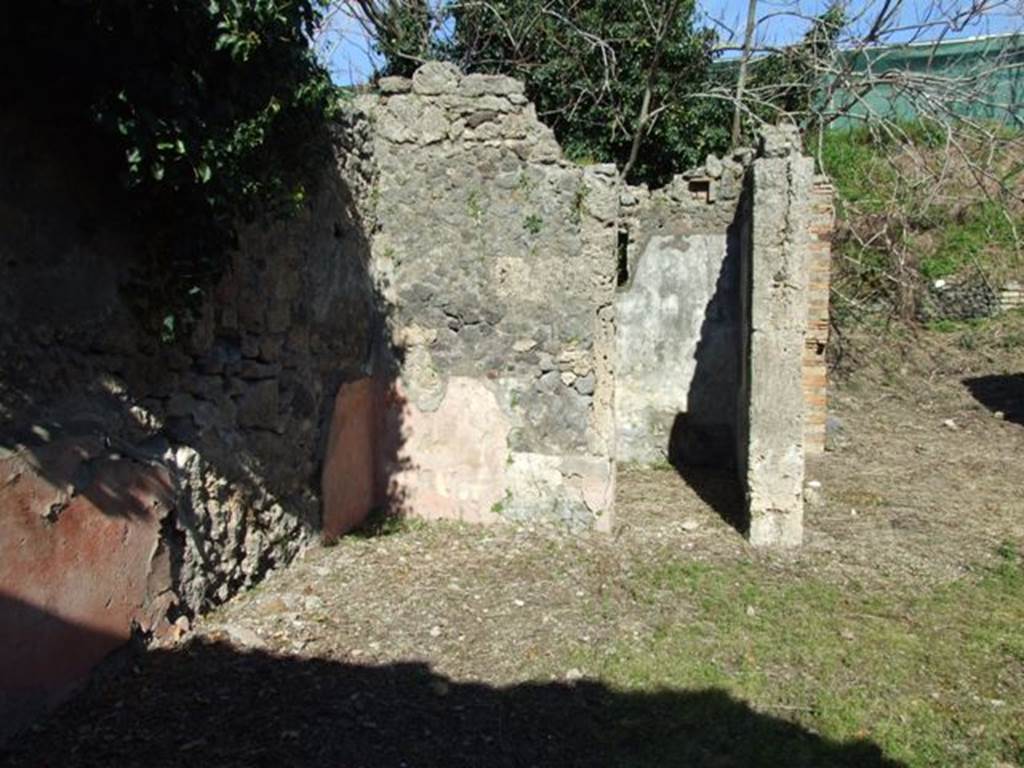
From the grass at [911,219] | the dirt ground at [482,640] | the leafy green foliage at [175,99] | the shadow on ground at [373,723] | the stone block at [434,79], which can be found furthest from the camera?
the grass at [911,219]

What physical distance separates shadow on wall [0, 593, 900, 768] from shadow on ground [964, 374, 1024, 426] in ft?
25.6

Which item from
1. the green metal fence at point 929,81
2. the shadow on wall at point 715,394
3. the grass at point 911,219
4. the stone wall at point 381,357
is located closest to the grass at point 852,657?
the stone wall at point 381,357

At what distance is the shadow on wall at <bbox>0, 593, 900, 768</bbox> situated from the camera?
3.11 metres

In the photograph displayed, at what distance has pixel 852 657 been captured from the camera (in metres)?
4.15

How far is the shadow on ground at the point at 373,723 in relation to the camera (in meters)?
3.10

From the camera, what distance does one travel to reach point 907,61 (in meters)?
13.3

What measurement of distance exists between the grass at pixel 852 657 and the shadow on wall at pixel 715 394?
2.79 meters

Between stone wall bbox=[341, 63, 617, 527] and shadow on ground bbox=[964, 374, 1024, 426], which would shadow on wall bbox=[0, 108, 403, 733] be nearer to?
stone wall bbox=[341, 63, 617, 527]

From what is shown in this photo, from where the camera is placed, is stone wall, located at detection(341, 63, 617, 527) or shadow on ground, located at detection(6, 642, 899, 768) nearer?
shadow on ground, located at detection(6, 642, 899, 768)

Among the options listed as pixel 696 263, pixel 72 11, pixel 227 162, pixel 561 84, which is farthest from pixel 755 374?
pixel 561 84

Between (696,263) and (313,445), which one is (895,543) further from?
(313,445)

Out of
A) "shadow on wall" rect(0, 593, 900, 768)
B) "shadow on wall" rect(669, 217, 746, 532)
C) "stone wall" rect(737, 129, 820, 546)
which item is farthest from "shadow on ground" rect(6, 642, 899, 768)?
"shadow on wall" rect(669, 217, 746, 532)

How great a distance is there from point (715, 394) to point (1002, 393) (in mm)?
4719

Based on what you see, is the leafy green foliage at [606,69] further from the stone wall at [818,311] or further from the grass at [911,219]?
the stone wall at [818,311]
